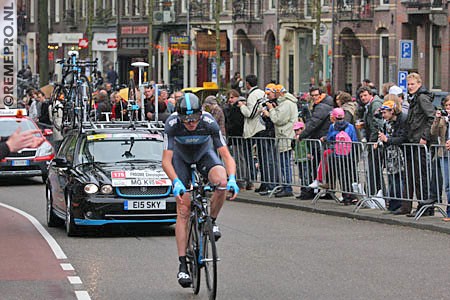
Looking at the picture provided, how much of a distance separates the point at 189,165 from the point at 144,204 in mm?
4053

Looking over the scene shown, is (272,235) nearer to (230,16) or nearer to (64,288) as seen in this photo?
(64,288)

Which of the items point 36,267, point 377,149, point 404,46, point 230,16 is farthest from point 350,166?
point 230,16

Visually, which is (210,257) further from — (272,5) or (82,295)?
(272,5)

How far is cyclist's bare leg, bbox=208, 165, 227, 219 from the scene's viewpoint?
35.2ft

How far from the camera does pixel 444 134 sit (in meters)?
16.4

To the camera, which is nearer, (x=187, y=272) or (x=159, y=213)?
(x=187, y=272)

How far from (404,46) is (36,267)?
17248mm

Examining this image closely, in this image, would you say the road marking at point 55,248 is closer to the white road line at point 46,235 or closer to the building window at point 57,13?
the white road line at point 46,235

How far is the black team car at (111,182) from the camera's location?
15.1 meters

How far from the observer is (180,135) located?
1094cm

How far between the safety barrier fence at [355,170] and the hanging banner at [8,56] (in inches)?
375

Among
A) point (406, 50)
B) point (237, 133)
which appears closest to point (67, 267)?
point (237, 133)

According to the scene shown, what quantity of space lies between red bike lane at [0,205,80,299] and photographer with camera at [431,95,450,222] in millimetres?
5269

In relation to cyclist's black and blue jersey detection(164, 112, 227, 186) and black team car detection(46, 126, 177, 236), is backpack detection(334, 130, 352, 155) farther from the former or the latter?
cyclist's black and blue jersey detection(164, 112, 227, 186)
